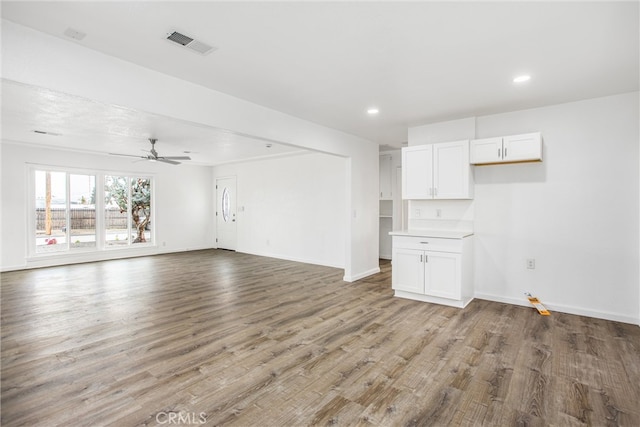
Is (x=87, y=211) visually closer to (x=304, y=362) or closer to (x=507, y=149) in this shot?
(x=304, y=362)

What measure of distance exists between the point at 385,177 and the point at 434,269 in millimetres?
3794

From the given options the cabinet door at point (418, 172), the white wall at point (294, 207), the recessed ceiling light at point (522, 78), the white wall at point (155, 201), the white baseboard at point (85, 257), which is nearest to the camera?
the recessed ceiling light at point (522, 78)

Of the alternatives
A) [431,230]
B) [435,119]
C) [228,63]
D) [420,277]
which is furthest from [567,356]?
[228,63]

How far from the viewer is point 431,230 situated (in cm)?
475

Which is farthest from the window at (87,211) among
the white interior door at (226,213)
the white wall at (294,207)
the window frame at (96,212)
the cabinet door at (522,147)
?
the cabinet door at (522,147)

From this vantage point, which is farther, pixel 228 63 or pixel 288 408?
pixel 228 63

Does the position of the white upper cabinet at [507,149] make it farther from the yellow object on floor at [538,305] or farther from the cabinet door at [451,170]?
the yellow object on floor at [538,305]

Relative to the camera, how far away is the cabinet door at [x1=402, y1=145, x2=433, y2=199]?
4.54 m

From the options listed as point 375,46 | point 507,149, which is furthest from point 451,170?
point 375,46

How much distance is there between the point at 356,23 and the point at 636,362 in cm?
359

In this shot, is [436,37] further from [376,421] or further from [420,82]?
[376,421]

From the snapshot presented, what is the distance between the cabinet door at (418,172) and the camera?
14.9 feet

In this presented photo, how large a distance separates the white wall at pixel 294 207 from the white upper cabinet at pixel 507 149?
2413 mm

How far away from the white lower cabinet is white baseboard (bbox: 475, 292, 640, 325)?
31 centimetres
